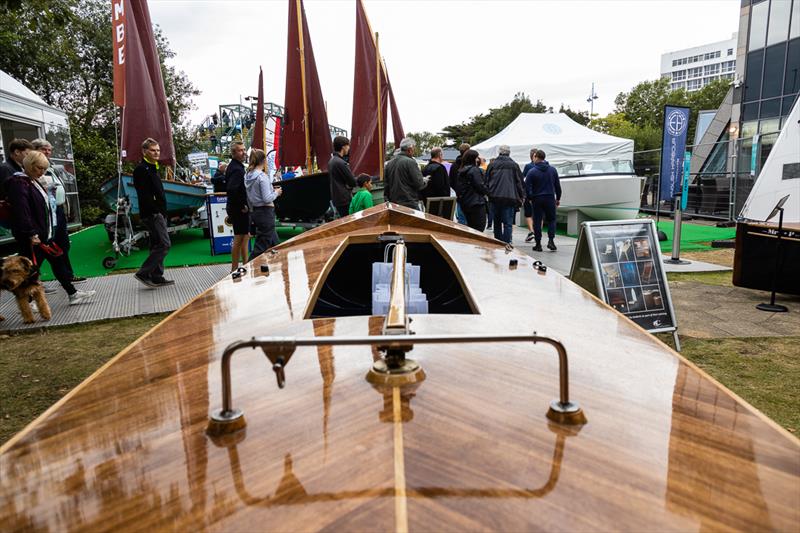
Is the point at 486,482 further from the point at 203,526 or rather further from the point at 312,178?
the point at 312,178

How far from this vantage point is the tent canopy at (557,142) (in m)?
13.2

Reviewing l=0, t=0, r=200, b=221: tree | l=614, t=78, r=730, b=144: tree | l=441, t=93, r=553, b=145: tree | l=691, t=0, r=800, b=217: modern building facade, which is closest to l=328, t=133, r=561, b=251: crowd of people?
l=691, t=0, r=800, b=217: modern building facade

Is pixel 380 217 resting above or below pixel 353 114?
below

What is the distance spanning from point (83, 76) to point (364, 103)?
46.3 feet

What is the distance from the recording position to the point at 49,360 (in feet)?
12.2

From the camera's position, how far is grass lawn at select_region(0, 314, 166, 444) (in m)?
3.02

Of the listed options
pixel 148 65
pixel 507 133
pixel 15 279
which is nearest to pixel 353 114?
pixel 148 65

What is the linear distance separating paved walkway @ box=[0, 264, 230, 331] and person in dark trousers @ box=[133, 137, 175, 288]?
0.98 ft

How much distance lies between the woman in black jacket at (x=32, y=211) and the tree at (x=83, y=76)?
1024cm

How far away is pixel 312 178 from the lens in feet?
29.6

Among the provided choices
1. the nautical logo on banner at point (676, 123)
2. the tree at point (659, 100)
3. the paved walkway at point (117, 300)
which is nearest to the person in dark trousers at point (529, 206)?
the nautical logo on banner at point (676, 123)

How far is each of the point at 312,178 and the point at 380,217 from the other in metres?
5.92

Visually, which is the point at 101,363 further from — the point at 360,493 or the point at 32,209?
the point at 360,493

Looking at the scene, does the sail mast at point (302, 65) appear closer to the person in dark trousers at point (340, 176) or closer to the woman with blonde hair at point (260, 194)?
the person in dark trousers at point (340, 176)
